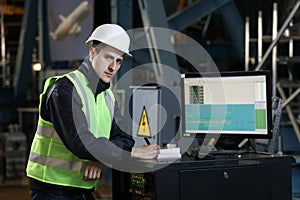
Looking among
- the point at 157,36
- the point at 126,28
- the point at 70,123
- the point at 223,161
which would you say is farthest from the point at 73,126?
the point at 126,28

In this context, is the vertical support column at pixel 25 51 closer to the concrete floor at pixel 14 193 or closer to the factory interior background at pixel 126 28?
the factory interior background at pixel 126 28

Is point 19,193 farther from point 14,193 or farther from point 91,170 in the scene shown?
point 91,170

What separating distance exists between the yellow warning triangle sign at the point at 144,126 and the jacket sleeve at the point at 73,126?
846 mm

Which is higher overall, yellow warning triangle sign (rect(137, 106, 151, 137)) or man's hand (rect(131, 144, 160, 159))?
yellow warning triangle sign (rect(137, 106, 151, 137))

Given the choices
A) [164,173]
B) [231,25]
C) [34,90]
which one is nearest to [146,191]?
[164,173]

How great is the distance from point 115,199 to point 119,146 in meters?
0.57

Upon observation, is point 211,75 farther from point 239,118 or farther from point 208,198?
point 208,198

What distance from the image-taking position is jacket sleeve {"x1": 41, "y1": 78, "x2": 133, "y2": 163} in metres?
3.00

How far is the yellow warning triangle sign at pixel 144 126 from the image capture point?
3922mm

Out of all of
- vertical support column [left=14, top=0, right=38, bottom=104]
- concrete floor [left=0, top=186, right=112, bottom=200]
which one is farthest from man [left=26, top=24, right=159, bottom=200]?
vertical support column [left=14, top=0, right=38, bottom=104]

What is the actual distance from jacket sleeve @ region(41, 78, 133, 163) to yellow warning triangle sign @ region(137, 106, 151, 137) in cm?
85

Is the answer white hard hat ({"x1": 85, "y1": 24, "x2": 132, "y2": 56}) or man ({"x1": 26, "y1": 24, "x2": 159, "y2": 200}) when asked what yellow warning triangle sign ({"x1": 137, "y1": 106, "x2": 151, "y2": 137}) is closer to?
man ({"x1": 26, "y1": 24, "x2": 159, "y2": 200})

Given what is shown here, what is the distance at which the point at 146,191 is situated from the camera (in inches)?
128

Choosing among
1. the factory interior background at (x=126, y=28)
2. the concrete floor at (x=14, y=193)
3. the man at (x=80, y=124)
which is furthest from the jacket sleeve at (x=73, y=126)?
the concrete floor at (x=14, y=193)
